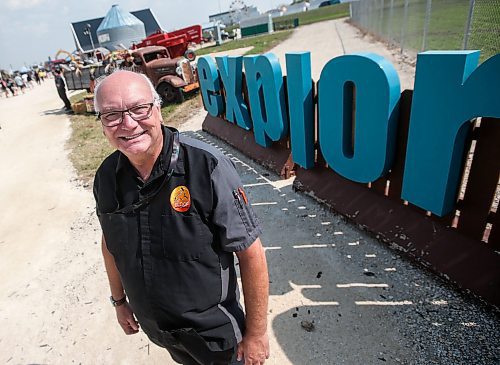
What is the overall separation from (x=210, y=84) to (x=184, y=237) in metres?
6.05

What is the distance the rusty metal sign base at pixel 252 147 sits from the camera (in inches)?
199

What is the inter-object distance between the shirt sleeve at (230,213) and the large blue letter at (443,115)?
75.0 inches

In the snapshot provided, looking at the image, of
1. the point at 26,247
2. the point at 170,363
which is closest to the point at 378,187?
the point at 170,363

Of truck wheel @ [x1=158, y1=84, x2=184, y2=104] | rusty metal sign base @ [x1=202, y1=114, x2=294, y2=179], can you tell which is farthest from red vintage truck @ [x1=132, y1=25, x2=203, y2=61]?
rusty metal sign base @ [x1=202, y1=114, x2=294, y2=179]

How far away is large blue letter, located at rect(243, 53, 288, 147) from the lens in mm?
4473

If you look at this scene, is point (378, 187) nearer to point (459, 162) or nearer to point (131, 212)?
point (459, 162)

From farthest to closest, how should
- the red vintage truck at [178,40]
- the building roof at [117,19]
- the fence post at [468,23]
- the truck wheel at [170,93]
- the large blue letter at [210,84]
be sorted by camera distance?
the building roof at [117,19] → the red vintage truck at [178,40] → the truck wheel at [170,93] → the large blue letter at [210,84] → the fence post at [468,23]

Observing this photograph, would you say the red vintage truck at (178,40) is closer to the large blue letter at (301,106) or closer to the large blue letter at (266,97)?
the large blue letter at (266,97)

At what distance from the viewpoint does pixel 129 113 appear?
1.39m

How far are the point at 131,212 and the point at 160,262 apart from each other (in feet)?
0.88

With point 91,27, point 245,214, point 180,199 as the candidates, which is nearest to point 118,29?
point 91,27

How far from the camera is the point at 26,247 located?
461cm

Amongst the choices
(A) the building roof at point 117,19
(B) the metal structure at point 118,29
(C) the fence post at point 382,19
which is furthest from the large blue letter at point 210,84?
(A) the building roof at point 117,19

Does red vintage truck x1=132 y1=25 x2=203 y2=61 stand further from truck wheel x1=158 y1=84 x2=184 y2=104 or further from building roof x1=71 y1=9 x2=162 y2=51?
building roof x1=71 y1=9 x2=162 y2=51
